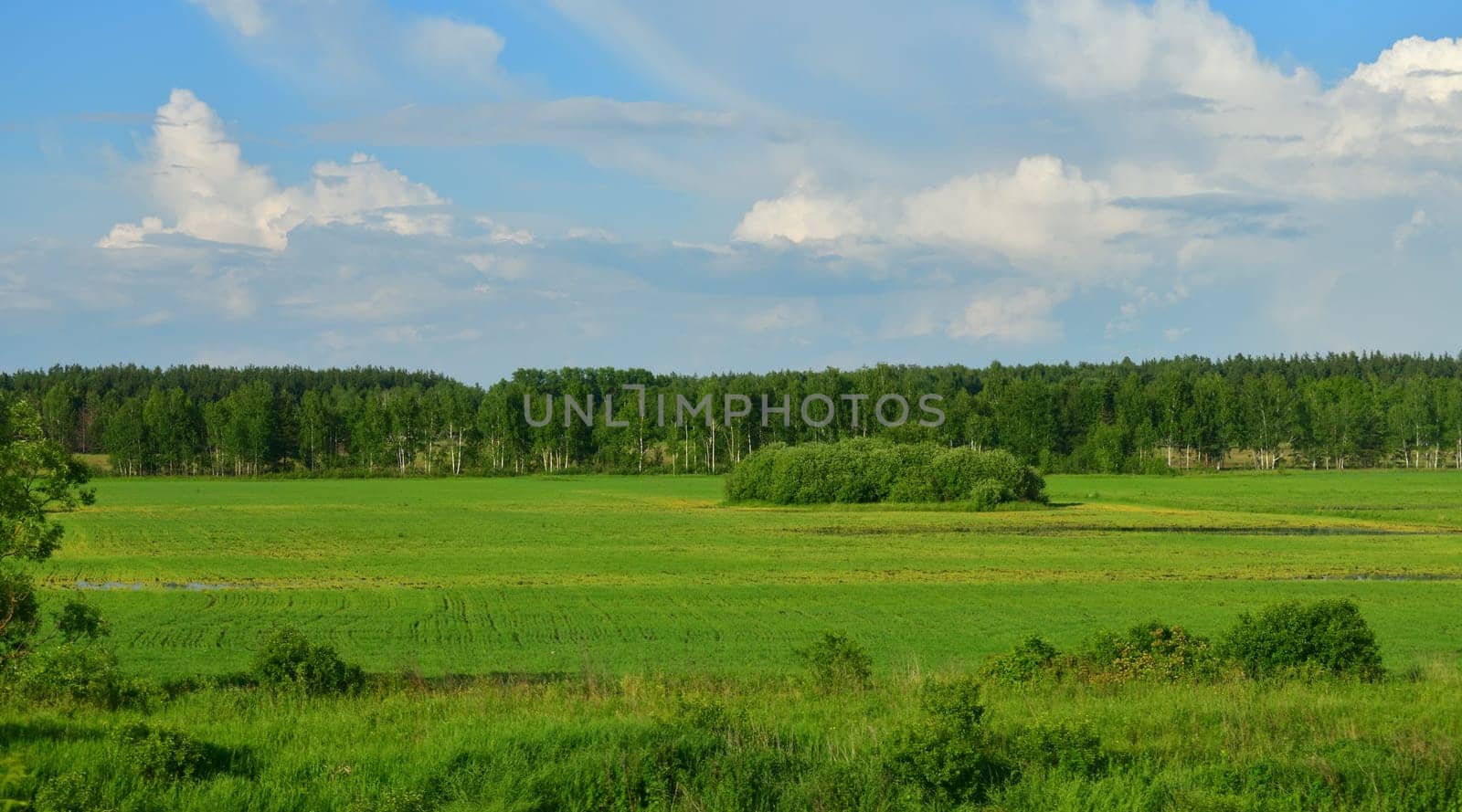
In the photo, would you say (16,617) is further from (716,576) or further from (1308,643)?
(716,576)

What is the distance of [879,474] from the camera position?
3989 inches

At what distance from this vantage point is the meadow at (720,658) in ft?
39.0

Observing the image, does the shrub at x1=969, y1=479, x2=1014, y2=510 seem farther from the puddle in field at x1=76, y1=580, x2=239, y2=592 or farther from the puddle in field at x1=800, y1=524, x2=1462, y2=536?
the puddle in field at x1=76, y1=580, x2=239, y2=592

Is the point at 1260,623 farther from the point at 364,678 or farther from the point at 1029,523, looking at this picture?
the point at 1029,523

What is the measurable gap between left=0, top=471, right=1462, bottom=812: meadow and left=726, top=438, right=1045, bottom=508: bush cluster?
1107 centimetres

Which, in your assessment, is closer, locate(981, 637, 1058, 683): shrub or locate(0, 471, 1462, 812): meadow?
locate(0, 471, 1462, 812): meadow

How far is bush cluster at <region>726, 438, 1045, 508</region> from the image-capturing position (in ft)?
325

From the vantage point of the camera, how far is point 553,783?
11.8 meters

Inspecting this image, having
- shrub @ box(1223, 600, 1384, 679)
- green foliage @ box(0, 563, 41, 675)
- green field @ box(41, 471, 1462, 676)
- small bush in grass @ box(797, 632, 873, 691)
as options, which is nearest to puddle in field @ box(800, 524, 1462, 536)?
green field @ box(41, 471, 1462, 676)

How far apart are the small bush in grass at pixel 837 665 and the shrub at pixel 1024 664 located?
6.45 feet

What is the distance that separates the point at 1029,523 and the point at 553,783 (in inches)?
2777

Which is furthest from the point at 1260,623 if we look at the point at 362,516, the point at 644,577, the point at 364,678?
the point at 362,516

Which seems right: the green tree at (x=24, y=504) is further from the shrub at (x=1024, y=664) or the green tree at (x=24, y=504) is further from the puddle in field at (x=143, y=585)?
the puddle in field at (x=143, y=585)

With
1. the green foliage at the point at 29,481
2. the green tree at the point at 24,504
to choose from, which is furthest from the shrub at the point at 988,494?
the green tree at the point at 24,504
